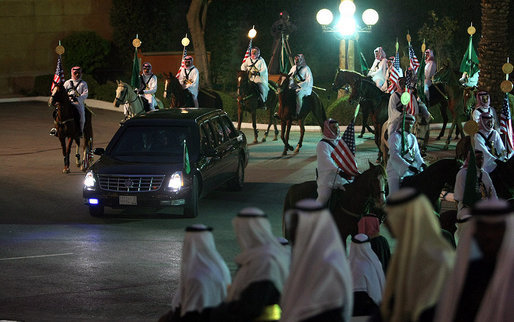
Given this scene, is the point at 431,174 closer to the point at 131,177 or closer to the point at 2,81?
the point at 131,177

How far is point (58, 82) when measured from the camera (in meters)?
23.5

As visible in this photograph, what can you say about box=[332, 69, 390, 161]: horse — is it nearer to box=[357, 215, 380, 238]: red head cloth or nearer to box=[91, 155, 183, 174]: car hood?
box=[91, 155, 183, 174]: car hood

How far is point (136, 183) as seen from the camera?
1766cm

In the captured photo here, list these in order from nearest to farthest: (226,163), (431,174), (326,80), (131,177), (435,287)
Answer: (435,287), (431,174), (131,177), (226,163), (326,80)

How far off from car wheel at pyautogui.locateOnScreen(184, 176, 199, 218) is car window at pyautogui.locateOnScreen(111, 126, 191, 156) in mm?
835

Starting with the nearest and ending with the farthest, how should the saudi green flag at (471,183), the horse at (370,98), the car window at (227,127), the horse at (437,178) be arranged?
the saudi green flag at (471,183), the horse at (437,178), the car window at (227,127), the horse at (370,98)

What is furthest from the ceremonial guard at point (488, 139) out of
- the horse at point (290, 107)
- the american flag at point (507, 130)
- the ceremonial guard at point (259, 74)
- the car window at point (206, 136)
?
the ceremonial guard at point (259, 74)

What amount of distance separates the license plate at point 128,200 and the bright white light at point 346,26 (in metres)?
14.0

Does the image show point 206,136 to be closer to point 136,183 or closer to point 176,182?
point 176,182

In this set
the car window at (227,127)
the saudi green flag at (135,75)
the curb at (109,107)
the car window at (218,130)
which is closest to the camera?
the car window at (218,130)

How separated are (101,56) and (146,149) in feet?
79.3

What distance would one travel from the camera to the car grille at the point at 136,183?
17625mm

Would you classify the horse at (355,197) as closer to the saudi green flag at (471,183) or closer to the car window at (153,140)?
the saudi green flag at (471,183)

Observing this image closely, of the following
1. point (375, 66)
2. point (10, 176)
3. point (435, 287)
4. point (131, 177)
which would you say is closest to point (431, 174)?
point (131, 177)
